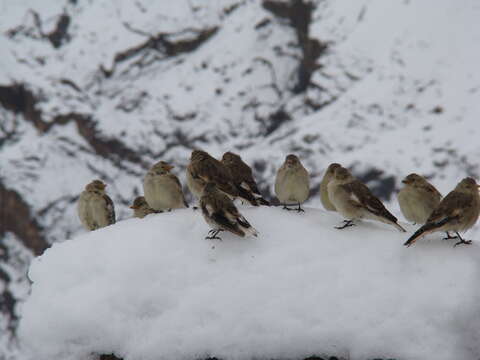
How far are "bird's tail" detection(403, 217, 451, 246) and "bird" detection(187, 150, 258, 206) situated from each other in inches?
91.0

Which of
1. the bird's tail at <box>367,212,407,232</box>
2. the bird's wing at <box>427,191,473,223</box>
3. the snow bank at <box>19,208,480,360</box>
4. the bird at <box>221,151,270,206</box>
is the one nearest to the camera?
the snow bank at <box>19,208,480,360</box>

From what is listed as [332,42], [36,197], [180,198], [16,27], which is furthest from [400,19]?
[180,198]

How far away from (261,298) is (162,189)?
323 cm

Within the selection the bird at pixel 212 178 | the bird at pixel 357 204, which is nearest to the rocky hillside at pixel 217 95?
the bird at pixel 212 178

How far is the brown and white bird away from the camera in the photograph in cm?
693

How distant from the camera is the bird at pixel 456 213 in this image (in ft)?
18.0

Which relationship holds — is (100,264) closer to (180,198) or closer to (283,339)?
(283,339)

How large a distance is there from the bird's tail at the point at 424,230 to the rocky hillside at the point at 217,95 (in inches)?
1240

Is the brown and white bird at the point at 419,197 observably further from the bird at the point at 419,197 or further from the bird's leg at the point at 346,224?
the bird's leg at the point at 346,224

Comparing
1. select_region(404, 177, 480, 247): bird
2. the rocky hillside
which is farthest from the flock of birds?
the rocky hillside

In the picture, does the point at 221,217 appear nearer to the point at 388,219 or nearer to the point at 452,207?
the point at 388,219

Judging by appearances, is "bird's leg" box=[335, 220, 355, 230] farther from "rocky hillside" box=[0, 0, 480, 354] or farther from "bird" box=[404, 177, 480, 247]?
"rocky hillside" box=[0, 0, 480, 354]

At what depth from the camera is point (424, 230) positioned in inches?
213

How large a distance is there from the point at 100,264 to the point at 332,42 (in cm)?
4941
